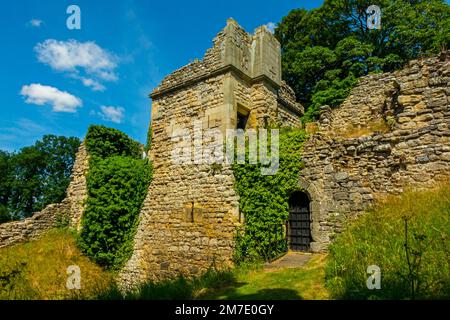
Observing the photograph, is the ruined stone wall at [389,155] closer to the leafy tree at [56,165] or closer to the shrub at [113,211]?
the shrub at [113,211]

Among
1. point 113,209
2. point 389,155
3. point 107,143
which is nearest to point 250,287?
point 389,155

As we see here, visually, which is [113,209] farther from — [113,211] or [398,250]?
[398,250]

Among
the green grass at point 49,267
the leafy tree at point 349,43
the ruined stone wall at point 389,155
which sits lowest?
the green grass at point 49,267

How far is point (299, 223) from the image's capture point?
7645mm

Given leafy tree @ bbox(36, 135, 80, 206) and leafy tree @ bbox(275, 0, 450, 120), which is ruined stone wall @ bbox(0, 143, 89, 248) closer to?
leafy tree @ bbox(275, 0, 450, 120)

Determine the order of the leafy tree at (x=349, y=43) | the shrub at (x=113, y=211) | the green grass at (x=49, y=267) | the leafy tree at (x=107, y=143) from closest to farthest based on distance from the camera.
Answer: the green grass at (x=49, y=267) < the shrub at (x=113, y=211) < the leafy tree at (x=107, y=143) < the leafy tree at (x=349, y=43)

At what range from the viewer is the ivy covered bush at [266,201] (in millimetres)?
7035

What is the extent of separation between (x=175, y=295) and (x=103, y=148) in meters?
7.66

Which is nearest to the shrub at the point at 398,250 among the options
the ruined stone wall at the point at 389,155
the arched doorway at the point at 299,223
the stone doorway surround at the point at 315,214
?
the ruined stone wall at the point at 389,155

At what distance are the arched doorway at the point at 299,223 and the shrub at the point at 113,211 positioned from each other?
4.82 meters

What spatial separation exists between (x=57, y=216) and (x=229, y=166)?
322 inches

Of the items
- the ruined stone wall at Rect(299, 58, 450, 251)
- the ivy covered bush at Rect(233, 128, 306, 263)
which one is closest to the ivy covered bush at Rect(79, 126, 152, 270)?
the ivy covered bush at Rect(233, 128, 306, 263)

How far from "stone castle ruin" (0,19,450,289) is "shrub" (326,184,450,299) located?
818 mm
